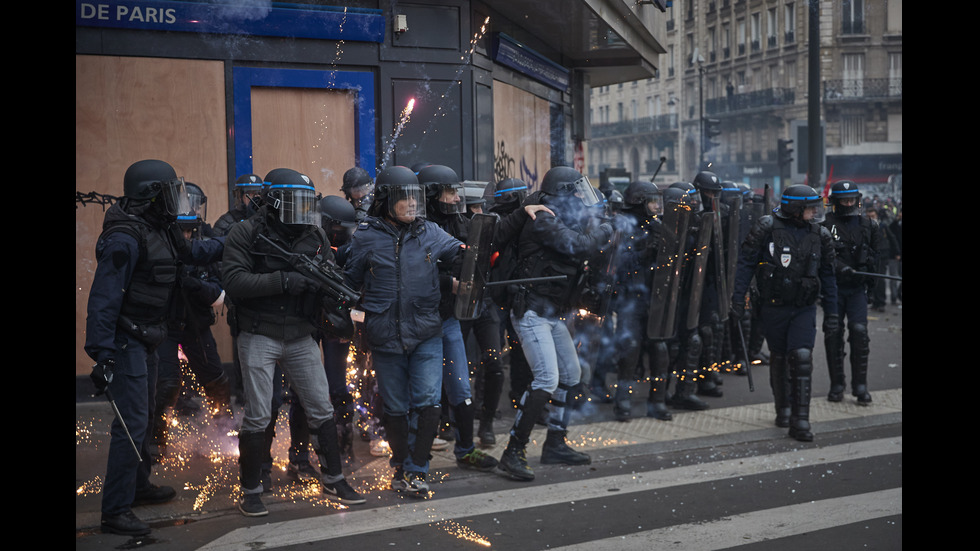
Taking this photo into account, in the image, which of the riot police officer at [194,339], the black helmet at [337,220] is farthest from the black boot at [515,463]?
the riot police officer at [194,339]

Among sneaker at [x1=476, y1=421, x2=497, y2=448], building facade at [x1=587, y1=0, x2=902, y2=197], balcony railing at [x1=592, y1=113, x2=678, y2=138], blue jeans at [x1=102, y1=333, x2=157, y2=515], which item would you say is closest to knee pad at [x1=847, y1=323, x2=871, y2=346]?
building facade at [x1=587, y1=0, x2=902, y2=197]

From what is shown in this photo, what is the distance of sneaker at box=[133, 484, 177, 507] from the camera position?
5199 mm

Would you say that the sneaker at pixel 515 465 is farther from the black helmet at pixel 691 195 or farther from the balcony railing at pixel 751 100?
the balcony railing at pixel 751 100

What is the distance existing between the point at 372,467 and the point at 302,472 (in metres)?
Result: 0.48

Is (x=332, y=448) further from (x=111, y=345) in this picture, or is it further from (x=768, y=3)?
(x=768, y=3)

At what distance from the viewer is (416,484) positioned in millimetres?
5367

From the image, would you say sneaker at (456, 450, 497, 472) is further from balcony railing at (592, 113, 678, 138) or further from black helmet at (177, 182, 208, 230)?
balcony railing at (592, 113, 678, 138)

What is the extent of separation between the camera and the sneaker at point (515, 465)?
5.75 metres

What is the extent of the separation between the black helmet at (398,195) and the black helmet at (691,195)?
3.03 meters

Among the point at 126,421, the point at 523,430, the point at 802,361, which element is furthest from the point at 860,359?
the point at 126,421

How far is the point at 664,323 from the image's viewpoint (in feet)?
24.3
